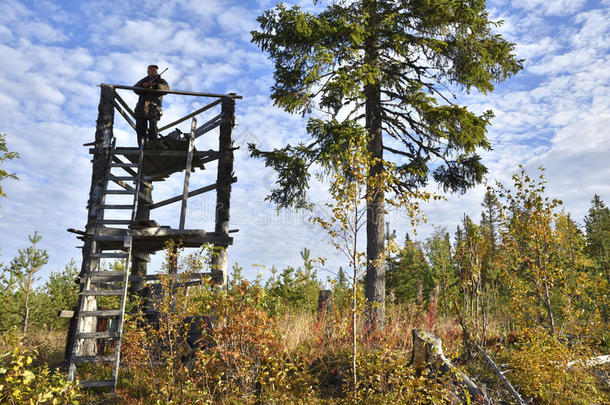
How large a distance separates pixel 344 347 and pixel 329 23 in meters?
8.30

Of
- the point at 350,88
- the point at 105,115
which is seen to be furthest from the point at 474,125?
the point at 105,115

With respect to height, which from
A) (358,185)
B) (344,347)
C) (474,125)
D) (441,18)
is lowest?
(344,347)

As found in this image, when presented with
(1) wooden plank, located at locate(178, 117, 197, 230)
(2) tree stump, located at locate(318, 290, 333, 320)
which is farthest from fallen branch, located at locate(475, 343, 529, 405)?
(1) wooden plank, located at locate(178, 117, 197, 230)

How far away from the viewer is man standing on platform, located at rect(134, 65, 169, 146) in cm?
1038

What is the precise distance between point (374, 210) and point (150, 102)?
654 centimetres

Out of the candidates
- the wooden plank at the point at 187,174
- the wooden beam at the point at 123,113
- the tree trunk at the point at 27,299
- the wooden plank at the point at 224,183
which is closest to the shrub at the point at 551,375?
the wooden plank at the point at 224,183

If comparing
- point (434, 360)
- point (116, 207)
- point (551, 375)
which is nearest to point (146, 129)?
point (116, 207)

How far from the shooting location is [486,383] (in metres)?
7.56

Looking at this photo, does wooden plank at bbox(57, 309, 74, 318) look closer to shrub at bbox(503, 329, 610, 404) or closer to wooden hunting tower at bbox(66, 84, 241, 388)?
wooden hunting tower at bbox(66, 84, 241, 388)

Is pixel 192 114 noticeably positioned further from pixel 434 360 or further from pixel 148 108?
pixel 434 360

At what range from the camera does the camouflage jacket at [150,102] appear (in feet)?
34.1

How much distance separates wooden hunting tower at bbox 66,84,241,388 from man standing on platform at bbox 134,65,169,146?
10.0 inches

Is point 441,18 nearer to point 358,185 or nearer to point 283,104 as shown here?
point 283,104

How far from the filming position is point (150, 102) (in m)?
10.5
